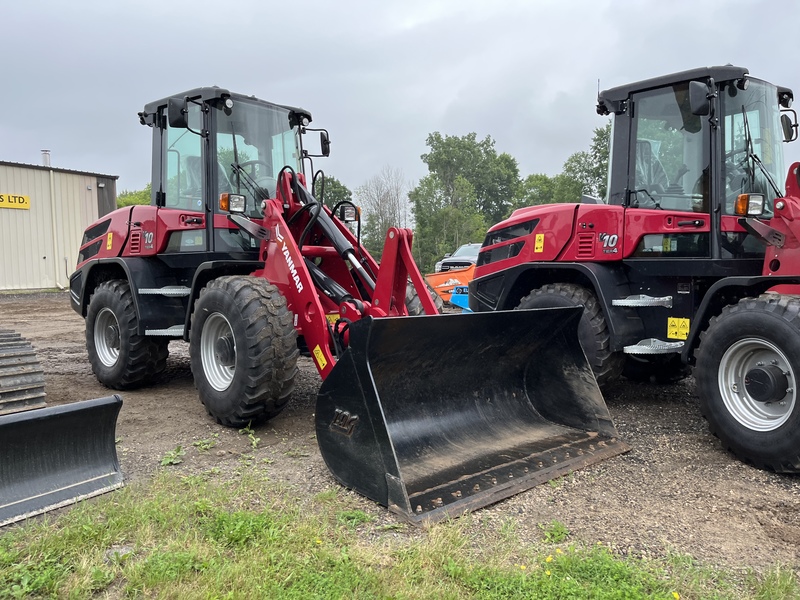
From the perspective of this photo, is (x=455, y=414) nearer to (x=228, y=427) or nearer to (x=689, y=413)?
(x=228, y=427)

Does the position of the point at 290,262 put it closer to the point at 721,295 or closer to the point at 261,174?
the point at 261,174

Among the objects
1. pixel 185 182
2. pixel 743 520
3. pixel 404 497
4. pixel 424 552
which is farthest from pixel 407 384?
pixel 185 182

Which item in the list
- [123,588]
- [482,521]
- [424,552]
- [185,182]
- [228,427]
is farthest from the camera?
[185,182]

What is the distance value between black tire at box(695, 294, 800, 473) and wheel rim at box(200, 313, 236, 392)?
10.9 ft

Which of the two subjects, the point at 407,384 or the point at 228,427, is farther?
the point at 228,427

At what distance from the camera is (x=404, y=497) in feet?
11.0

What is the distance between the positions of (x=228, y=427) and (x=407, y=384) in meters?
1.63

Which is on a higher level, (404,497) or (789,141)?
(789,141)

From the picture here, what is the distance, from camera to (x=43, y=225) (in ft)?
67.4

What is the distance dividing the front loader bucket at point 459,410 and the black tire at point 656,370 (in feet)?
5.95

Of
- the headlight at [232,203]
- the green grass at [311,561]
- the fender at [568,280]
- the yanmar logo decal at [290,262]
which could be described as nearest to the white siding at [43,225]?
the headlight at [232,203]

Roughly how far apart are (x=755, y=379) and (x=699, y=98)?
2001 mm

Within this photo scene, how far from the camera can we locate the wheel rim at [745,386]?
405 centimetres

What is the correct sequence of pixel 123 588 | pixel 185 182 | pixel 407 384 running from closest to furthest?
1. pixel 123 588
2. pixel 407 384
3. pixel 185 182
